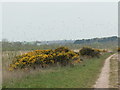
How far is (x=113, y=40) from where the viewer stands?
353ft

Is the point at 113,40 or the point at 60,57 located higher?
the point at 60,57

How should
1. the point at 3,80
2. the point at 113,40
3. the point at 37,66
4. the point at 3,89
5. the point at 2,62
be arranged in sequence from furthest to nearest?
the point at 113,40 < the point at 37,66 < the point at 2,62 < the point at 3,80 < the point at 3,89

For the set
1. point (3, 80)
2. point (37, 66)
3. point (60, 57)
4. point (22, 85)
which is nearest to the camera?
point (22, 85)

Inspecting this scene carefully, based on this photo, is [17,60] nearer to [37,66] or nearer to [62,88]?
[37,66]

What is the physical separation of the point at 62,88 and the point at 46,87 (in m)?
0.70

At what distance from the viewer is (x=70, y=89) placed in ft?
27.2

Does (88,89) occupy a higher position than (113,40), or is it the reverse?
(88,89)

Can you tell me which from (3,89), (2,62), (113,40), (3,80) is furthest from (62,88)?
(113,40)

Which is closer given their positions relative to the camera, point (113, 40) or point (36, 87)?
point (36, 87)

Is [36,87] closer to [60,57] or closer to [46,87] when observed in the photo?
[46,87]

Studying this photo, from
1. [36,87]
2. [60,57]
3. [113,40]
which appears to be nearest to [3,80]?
[36,87]

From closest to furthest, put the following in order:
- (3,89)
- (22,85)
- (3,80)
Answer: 1. (3,89)
2. (22,85)
3. (3,80)

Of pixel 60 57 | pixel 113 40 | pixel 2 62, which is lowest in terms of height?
pixel 113 40

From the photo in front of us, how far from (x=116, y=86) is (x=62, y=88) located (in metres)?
2.62
